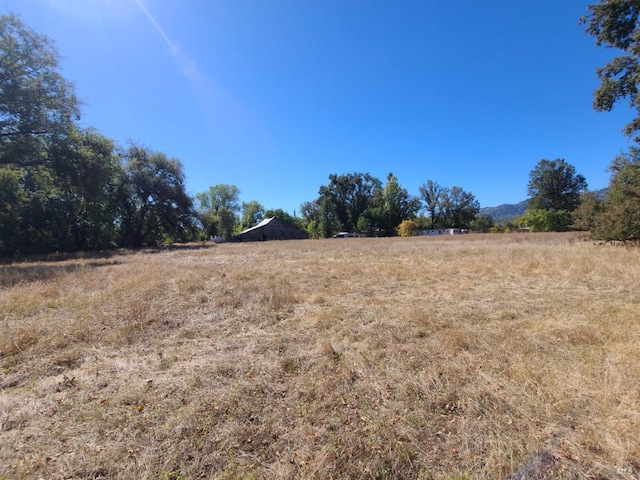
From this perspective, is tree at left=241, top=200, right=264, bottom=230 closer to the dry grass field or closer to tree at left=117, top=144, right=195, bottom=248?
tree at left=117, top=144, right=195, bottom=248

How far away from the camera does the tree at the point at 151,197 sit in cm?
2873

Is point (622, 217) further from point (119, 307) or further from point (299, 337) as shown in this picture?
point (119, 307)

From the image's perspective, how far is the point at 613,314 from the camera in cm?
464

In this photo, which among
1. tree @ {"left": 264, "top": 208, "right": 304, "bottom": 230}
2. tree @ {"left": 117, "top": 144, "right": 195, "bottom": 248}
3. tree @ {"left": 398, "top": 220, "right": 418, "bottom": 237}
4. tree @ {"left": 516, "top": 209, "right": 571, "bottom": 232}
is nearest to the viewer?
tree @ {"left": 117, "top": 144, "right": 195, "bottom": 248}

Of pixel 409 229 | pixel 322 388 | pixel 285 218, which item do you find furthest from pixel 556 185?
pixel 322 388

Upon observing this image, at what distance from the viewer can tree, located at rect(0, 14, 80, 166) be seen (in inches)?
488

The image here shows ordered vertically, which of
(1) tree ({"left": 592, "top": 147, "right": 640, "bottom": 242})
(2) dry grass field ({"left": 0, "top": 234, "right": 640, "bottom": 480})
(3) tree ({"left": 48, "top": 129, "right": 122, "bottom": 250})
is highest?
(3) tree ({"left": 48, "top": 129, "right": 122, "bottom": 250})

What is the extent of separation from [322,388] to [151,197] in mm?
34508

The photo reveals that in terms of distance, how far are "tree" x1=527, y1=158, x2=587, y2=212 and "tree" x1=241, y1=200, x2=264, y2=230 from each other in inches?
2684

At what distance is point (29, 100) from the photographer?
1263 centimetres

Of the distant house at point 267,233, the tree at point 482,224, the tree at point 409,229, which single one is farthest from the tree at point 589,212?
the tree at point 482,224

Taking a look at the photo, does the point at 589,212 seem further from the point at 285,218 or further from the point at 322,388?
the point at 285,218

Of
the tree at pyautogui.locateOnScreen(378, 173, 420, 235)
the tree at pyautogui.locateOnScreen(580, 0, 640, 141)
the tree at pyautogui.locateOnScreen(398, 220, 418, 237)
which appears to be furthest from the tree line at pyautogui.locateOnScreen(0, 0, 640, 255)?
the tree at pyautogui.locateOnScreen(378, 173, 420, 235)

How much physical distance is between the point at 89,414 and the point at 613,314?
800 centimetres
